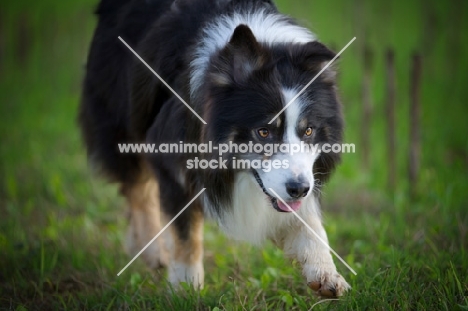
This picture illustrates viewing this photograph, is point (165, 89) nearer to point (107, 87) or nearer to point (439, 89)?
point (107, 87)

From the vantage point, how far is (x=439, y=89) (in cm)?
891

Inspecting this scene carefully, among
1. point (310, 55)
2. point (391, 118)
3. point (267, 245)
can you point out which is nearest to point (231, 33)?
point (310, 55)

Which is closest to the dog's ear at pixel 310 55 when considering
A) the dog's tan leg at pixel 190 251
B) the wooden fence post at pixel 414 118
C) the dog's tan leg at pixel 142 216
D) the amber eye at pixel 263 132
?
the amber eye at pixel 263 132

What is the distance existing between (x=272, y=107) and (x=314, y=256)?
949 millimetres

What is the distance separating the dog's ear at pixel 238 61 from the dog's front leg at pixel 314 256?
3.32 ft

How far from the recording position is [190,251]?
4.03m

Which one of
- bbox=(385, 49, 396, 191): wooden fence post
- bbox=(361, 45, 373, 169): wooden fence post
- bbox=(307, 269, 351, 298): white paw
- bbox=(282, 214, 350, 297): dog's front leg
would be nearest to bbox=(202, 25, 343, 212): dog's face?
bbox=(282, 214, 350, 297): dog's front leg

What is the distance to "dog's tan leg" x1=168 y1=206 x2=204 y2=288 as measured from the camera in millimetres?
4020

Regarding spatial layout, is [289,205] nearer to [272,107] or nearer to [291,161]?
[291,161]

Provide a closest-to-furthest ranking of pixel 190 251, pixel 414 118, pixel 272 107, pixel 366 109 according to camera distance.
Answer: pixel 272 107 → pixel 190 251 → pixel 414 118 → pixel 366 109

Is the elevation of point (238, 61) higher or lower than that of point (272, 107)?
higher

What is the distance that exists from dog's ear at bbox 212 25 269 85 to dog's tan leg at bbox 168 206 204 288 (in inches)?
38.4

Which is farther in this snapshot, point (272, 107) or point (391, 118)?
point (391, 118)

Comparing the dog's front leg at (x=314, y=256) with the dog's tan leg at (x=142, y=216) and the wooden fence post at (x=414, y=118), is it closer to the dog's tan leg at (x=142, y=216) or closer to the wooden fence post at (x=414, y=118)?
the dog's tan leg at (x=142, y=216)
